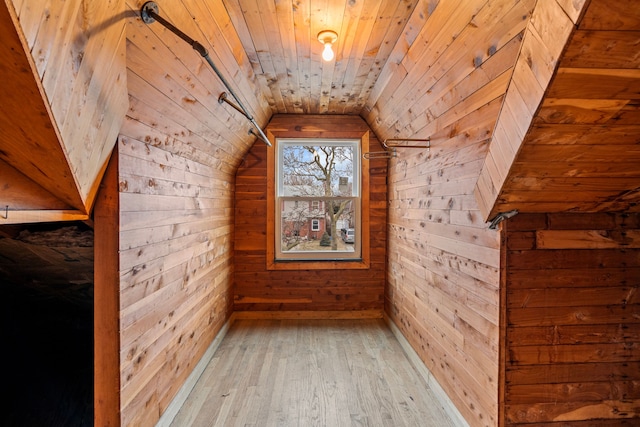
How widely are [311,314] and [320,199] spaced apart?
1.34 metres

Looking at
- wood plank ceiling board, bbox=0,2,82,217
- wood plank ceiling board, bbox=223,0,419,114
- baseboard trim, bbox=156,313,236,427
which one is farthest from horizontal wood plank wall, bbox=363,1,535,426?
baseboard trim, bbox=156,313,236,427

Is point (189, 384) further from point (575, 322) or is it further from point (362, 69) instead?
point (362, 69)

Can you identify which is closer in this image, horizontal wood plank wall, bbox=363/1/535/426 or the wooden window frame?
horizontal wood plank wall, bbox=363/1/535/426

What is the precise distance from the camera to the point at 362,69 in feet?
7.35

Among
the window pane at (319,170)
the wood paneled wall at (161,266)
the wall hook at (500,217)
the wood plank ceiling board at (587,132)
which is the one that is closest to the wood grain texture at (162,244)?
the wood paneled wall at (161,266)

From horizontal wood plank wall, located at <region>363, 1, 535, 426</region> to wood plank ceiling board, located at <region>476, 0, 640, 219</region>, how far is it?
293 mm

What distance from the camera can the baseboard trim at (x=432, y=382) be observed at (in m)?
1.77

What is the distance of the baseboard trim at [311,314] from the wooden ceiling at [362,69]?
210cm

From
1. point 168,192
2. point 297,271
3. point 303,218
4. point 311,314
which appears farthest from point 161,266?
point 311,314

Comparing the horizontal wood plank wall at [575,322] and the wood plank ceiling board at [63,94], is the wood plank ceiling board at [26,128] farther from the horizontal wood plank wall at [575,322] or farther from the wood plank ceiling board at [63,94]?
the horizontal wood plank wall at [575,322]

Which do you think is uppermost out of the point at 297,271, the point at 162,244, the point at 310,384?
the point at 162,244

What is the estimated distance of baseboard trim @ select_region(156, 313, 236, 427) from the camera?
176cm

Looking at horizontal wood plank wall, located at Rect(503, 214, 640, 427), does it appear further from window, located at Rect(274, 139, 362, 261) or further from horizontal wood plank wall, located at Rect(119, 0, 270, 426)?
window, located at Rect(274, 139, 362, 261)

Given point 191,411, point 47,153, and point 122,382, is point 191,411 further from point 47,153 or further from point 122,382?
point 47,153
